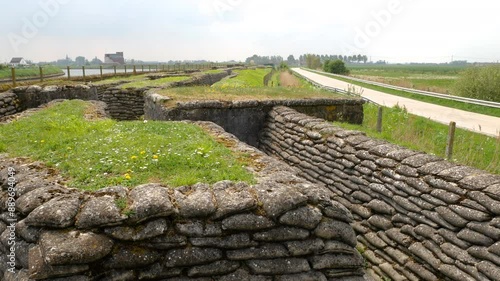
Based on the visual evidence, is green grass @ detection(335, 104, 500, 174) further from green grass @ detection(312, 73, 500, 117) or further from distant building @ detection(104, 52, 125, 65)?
distant building @ detection(104, 52, 125, 65)

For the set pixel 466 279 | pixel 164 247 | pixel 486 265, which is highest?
pixel 164 247

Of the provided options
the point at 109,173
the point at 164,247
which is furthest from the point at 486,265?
the point at 109,173

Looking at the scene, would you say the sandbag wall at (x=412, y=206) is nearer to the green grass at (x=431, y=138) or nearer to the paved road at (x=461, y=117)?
the green grass at (x=431, y=138)

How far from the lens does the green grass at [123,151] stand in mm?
3914

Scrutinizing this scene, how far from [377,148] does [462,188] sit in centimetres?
164

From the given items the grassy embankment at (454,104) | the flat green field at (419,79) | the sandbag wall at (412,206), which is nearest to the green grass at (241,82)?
the sandbag wall at (412,206)

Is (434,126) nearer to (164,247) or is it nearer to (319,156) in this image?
(319,156)

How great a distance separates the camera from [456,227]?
4270 mm

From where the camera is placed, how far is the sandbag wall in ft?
13.2

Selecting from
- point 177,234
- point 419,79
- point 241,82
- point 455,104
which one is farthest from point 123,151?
point 419,79

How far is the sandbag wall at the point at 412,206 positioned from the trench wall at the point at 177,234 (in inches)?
58.9

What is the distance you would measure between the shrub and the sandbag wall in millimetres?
18152

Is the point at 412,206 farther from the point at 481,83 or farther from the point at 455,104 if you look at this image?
the point at 481,83

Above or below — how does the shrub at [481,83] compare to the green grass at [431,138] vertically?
above
